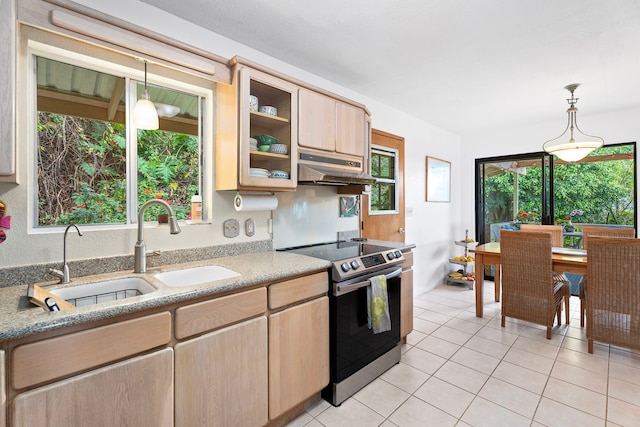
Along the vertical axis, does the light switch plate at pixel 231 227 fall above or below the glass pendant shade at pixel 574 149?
below

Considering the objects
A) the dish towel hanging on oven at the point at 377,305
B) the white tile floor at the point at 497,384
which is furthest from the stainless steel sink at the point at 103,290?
the dish towel hanging on oven at the point at 377,305

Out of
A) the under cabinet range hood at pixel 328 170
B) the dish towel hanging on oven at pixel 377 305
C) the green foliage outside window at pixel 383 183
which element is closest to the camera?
the dish towel hanging on oven at pixel 377 305

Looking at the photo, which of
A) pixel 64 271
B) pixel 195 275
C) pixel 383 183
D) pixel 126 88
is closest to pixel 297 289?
pixel 195 275

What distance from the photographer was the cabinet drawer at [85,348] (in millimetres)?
982

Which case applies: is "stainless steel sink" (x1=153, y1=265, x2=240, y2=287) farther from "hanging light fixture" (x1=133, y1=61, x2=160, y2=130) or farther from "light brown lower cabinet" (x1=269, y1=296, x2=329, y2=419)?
"hanging light fixture" (x1=133, y1=61, x2=160, y2=130)

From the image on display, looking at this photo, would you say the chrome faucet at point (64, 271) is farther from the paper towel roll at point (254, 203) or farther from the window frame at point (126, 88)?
the paper towel roll at point (254, 203)

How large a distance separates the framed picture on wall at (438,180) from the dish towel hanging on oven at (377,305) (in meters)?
2.49

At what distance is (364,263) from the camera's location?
2.05m

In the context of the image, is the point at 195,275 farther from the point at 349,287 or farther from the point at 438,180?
the point at 438,180

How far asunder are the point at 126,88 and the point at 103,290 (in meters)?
1.15

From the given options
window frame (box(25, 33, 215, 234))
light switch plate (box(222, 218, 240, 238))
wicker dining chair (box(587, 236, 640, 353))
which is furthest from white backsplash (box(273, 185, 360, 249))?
wicker dining chair (box(587, 236, 640, 353))

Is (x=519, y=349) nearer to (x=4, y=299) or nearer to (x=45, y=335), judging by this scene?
(x=45, y=335)

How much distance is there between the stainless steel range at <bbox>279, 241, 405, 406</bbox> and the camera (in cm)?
192

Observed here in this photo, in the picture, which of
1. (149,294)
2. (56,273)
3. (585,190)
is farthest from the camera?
(585,190)
